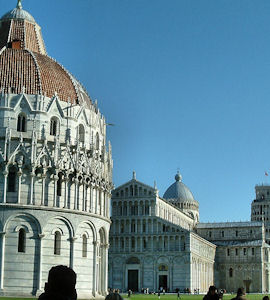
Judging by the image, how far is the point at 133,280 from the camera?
107 metres

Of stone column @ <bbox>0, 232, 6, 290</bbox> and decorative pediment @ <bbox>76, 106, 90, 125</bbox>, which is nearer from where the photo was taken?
stone column @ <bbox>0, 232, 6, 290</bbox>

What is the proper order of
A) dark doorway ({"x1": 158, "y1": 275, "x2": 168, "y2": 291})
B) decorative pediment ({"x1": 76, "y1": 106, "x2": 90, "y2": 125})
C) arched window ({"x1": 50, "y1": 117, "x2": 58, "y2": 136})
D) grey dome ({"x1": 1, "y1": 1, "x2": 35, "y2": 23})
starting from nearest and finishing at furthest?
arched window ({"x1": 50, "y1": 117, "x2": 58, "y2": 136}), decorative pediment ({"x1": 76, "y1": 106, "x2": 90, "y2": 125}), grey dome ({"x1": 1, "y1": 1, "x2": 35, "y2": 23}), dark doorway ({"x1": 158, "y1": 275, "x2": 168, "y2": 291})

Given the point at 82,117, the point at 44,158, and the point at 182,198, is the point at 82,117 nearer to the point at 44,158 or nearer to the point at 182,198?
the point at 44,158

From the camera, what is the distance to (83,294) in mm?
51781

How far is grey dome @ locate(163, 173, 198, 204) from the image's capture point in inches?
5482

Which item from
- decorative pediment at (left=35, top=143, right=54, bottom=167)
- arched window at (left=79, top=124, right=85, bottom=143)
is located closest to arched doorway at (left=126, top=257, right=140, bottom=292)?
arched window at (left=79, top=124, right=85, bottom=143)

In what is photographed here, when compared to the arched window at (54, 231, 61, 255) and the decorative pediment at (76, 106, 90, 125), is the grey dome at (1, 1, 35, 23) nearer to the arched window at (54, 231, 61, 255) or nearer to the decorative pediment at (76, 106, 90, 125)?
the decorative pediment at (76, 106, 90, 125)

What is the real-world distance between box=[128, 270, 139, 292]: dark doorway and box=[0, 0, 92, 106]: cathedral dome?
54.2 m

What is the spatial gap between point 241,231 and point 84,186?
8544 cm

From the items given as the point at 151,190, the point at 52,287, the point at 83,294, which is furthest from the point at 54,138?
the point at 151,190

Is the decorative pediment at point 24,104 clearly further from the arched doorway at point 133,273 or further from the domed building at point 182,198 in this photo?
the domed building at point 182,198

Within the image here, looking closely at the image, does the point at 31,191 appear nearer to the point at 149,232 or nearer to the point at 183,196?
the point at 149,232

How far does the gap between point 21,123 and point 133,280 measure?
61178mm

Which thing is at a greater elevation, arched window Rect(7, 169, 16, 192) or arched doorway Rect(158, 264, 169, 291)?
arched window Rect(7, 169, 16, 192)
